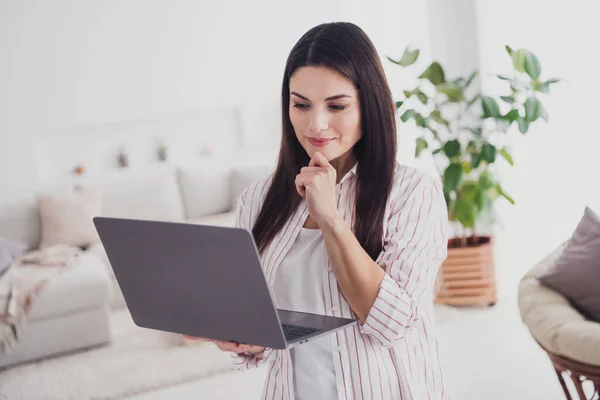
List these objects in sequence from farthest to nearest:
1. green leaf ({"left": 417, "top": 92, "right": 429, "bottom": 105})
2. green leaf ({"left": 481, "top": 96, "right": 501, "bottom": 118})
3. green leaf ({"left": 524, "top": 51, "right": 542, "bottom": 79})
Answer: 1. green leaf ({"left": 417, "top": 92, "right": 429, "bottom": 105})
2. green leaf ({"left": 481, "top": 96, "right": 501, "bottom": 118})
3. green leaf ({"left": 524, "top": 51, "right": 542, "bottom": 79})

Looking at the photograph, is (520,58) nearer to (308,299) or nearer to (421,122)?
(421,122)

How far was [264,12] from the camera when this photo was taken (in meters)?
5.77

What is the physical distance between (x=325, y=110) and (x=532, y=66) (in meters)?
2.56

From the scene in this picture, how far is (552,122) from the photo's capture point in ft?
12.9

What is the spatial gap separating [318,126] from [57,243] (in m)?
3.76

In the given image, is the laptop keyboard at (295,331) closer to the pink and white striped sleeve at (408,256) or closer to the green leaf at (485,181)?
the pink and white striped sleeve at (408,256)

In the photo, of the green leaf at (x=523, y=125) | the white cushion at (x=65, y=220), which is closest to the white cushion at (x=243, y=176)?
the white cushion at (x=65, y=220)

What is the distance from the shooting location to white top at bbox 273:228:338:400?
1263 mm

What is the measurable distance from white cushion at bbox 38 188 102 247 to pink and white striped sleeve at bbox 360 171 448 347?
369 cm

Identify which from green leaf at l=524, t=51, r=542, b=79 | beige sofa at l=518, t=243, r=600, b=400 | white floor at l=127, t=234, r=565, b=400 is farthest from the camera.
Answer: green leaf at l=524, t=51, r=542, b=79

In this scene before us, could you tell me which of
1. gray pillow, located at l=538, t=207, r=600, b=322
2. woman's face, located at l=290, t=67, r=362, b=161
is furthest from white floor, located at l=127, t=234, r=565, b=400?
woman's face, located at l=290, t=67, r=362, b=161

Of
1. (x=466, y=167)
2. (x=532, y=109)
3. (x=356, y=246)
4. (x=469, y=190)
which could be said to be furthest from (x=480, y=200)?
(x=356, y=246)

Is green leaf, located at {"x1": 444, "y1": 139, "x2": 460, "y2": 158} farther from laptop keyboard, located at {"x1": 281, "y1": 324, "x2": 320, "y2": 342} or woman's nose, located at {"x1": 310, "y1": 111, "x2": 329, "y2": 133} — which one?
laptop keyboard, located at {"x1": 281, "y1": 324, "x2": 320, "y2": 342}

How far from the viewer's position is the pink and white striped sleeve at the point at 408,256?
1.18 m
